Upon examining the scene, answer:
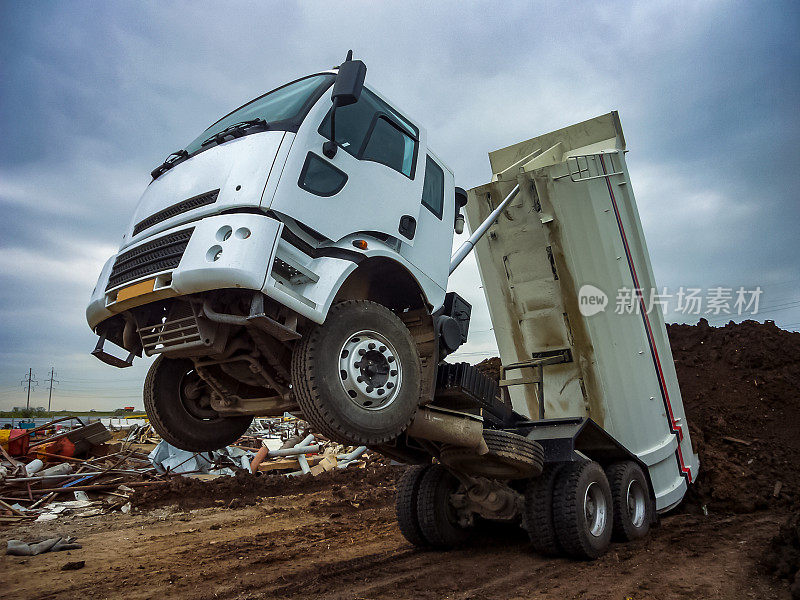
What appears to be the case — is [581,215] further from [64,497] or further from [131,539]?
[64,497]

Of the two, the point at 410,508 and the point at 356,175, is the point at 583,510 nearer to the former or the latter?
the point at 410,508

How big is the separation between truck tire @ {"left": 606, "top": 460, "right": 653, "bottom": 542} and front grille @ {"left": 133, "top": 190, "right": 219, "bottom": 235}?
490 cm

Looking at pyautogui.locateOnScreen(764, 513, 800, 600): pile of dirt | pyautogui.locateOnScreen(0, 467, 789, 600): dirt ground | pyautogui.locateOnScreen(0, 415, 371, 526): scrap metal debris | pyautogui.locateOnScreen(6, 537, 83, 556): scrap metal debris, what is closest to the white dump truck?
pyautogui.locateOnScreen(0, 467, 789, 600): dirt ground

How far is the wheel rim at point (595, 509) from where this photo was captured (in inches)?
225

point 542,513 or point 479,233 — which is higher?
point 479,233

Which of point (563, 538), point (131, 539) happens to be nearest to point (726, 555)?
point (563, 538)

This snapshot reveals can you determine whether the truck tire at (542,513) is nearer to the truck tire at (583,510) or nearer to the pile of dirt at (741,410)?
the truck tire at (583,510)

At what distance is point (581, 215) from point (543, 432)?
2380mm

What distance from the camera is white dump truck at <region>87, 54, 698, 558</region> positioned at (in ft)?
11.4

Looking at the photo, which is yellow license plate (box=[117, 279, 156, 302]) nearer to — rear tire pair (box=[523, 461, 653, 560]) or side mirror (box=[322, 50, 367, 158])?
side mirror (box=[322, 50, 367, 158])

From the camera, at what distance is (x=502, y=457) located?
5.07 metres

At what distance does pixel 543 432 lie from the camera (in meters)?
5.84

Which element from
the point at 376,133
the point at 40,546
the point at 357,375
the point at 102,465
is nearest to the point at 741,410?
the point at 376,133

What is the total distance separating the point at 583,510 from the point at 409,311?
267cm
